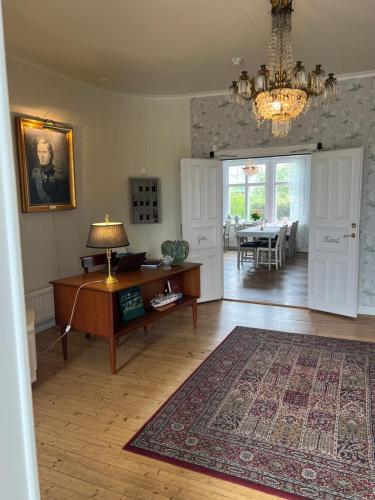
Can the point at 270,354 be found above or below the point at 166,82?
below

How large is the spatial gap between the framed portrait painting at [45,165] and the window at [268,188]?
21.6 ft

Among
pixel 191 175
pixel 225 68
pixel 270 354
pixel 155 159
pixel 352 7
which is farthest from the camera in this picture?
pixel 155 159

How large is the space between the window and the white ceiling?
211 inches

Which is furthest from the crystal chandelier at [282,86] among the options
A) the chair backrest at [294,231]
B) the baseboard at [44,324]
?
A: the chair backrest at [294,231]

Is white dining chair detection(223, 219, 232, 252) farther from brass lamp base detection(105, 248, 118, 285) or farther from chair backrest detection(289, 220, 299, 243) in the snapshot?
brass lamp base detection(105, 248, 118, 285)

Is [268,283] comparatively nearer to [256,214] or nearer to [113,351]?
[256,214]

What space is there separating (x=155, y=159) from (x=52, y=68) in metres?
1.85

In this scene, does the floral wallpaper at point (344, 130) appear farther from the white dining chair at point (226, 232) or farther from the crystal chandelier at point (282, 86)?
the white dining chair at point (226, 232)

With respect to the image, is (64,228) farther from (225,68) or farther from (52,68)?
(225,68)

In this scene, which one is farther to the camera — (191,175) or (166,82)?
(191,175)

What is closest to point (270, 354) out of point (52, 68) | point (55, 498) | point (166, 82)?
point (55, 498)

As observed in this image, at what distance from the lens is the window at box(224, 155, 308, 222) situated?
32.0 ft

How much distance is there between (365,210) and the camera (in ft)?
15.3

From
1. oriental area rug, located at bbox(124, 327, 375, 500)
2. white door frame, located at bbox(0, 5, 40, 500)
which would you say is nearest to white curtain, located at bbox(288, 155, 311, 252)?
oriental area rug, located at bbox(124, 327, 375, 500)
